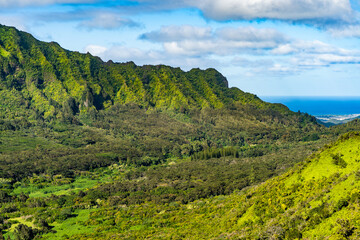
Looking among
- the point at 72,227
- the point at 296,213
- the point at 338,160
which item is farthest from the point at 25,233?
the point at 338,160

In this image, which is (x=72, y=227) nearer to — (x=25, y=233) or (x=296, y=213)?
(x=25, y=233)

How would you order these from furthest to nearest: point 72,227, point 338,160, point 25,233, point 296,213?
point 72,227 → point 25,233 → point 338,160 → point 296,213

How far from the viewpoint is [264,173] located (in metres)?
162

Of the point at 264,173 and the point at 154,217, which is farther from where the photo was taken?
the point at 264,173

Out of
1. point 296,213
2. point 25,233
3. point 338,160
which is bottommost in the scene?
point 25,233

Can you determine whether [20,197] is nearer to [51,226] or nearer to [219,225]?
[51,226]

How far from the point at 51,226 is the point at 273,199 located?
81.1 meters

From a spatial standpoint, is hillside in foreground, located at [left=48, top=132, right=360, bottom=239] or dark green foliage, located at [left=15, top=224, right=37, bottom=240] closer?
hillside in foreground, located at [left=48, top=132, right=360, bottom=239]

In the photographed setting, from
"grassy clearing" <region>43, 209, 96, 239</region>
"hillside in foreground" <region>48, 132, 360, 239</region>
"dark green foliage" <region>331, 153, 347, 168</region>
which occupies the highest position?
"dark green foliage" <region>331, 153, 347, 168</region>

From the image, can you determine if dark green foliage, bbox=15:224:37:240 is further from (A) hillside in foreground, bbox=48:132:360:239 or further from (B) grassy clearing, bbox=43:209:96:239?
(A) hillside in foreground, bbox=48:132:360:239

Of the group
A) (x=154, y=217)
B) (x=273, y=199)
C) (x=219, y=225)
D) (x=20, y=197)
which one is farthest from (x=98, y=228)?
(x=20, y=197)

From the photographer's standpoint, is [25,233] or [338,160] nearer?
[338,160]

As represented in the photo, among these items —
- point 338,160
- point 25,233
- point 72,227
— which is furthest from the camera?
point 72,227

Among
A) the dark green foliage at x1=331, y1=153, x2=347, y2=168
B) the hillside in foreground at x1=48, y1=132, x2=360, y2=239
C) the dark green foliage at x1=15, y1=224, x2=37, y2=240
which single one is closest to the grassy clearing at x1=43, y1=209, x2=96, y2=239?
the dark green foliage at x1=15, y1=224, x2=37, y2=240
